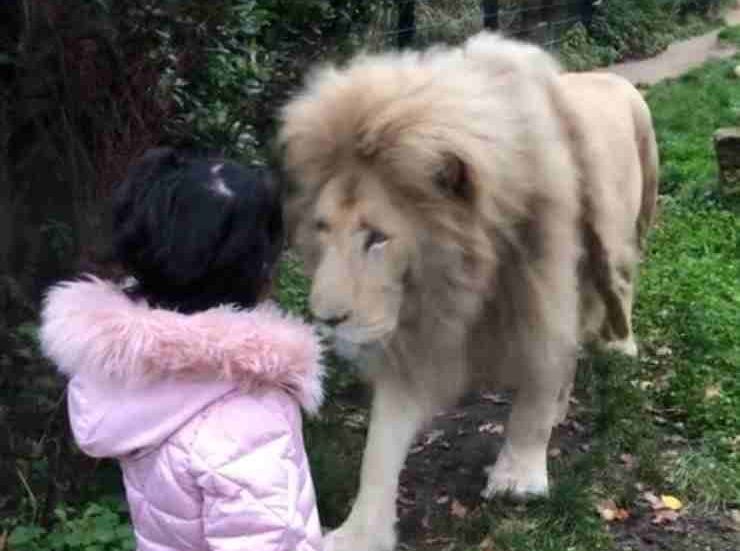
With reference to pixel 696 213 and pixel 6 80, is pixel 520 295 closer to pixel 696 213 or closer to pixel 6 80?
pixel 6 80

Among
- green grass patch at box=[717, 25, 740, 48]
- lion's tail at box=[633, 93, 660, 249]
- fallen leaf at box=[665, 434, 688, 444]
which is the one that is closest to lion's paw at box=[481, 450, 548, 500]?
fallen leaf at box=[665, 434, 688, 444]

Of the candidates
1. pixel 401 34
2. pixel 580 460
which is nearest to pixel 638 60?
pixel 401 34

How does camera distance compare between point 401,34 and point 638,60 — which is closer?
point 401,34

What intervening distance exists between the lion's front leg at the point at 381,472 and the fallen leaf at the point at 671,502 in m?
0.93

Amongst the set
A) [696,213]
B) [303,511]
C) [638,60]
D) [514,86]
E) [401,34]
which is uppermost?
[514,86]

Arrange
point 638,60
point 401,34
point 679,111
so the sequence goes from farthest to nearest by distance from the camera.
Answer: point 638,60
point 679,111
point 401,34

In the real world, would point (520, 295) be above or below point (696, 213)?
above

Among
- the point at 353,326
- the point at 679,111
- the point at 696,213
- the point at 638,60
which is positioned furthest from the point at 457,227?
the point at 638,60

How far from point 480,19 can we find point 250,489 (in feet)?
31.8

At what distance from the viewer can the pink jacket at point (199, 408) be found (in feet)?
7.92

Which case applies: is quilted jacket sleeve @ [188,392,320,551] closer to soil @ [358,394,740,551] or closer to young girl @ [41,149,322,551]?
young girl @ [41,149,322,551]

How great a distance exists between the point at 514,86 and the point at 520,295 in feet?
1.88

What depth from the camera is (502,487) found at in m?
4.43

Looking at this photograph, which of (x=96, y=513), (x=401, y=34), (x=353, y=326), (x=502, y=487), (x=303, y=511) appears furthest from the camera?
(x=401, y=34)
